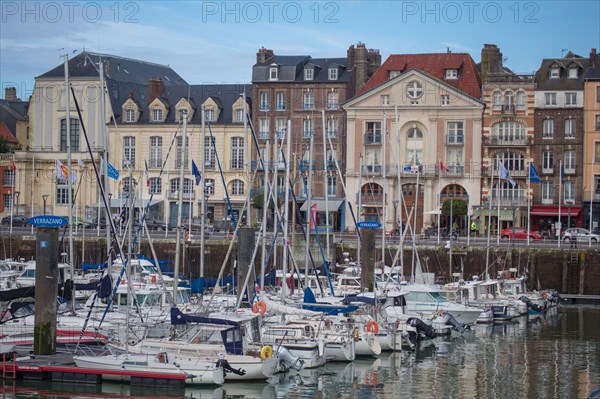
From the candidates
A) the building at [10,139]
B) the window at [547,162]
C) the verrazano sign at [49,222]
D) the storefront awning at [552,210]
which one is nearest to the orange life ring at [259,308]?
the verrazano sign at [49,222]

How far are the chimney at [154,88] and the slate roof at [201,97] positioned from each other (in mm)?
367

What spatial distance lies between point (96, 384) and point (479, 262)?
36.0 m

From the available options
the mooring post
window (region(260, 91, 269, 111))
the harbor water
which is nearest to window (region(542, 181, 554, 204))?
window (region(260, 91, 269, 111))

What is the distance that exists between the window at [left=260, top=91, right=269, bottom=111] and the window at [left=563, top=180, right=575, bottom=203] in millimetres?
20583

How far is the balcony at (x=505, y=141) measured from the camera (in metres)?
78.3

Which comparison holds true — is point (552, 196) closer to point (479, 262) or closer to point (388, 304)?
point (479, 262)

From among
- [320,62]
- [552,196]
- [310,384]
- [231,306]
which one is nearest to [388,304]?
[231,306]

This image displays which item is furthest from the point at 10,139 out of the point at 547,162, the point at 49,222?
the point at 49,222

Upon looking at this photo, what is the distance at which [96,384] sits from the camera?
3438cm

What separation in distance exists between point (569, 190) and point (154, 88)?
99.6ft

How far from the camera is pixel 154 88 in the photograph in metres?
88.4

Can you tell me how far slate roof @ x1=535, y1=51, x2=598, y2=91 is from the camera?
257 ft

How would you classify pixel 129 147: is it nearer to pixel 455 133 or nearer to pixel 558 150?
pixel 455 133

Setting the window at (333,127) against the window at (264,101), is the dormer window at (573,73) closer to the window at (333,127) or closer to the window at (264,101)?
the window at (333,127)
